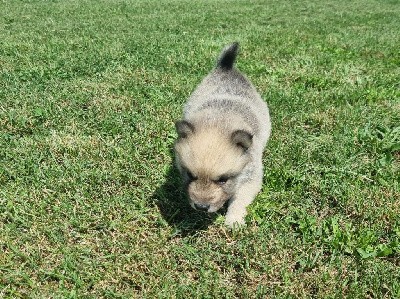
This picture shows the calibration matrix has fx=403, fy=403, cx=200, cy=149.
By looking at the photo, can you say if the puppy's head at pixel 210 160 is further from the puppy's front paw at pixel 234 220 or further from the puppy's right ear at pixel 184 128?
the puppy's front paw at pixel 234 220

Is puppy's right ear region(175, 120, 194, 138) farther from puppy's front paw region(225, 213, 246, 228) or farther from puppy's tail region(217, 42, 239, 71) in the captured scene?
puppy's tail region(217, 42, 239, 71)

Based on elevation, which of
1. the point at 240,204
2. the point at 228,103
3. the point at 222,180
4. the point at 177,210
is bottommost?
the point at 177,210

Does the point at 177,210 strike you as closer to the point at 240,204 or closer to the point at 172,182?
the point at 172,182

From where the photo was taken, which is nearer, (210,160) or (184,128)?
(210,160)

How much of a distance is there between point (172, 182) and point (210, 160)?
1168mm

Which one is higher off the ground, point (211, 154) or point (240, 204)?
point (211, 154)

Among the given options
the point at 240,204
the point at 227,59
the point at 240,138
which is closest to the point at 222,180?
the point at 240,138

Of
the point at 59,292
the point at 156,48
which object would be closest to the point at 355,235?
the point at 59,292

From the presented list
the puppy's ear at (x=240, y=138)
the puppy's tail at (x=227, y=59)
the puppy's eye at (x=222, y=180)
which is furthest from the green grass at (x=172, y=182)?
the puppy's tail at (x=227, y=59)

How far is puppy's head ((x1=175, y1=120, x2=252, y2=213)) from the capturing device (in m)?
3.52

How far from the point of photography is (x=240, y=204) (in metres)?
4.06

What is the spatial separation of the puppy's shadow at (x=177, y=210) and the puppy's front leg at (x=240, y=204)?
19 centimetres

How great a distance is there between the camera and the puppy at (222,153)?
11.6ft

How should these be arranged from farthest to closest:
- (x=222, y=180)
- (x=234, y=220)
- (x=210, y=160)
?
(x=234, y=220) → (x=222, y=180) → (x=210, y=160)
